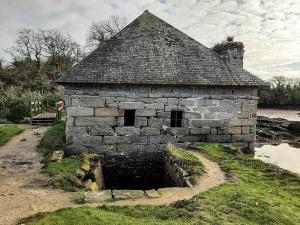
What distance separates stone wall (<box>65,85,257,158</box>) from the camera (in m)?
11.8

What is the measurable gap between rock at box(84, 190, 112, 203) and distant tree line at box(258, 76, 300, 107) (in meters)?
43.8

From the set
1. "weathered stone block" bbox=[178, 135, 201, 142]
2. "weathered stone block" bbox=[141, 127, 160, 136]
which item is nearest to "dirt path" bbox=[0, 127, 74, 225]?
"weathered stone block" bbox=[141, 127, 160, 136]

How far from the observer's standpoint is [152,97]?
1216 cm

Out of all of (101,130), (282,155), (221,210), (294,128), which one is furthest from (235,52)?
(294,128)

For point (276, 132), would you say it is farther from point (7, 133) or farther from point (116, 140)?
point (7, 133)

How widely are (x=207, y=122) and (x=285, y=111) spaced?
3750 centimetres

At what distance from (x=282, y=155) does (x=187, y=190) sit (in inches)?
561

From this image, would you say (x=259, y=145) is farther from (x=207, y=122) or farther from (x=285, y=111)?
(x=285, y=111)

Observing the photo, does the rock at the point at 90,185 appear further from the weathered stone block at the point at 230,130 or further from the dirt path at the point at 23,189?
the weathered stone block at the point at 230,130

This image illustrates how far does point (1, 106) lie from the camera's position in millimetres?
23656

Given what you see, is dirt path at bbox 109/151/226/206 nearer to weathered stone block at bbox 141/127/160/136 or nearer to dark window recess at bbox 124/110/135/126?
weathered stone block at bbox 141/127/160/136

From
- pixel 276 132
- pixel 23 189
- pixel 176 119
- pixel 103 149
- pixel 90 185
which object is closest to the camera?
pixel 23 189

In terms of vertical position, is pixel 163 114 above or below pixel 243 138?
above

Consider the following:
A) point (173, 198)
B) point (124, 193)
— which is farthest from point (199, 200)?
point (124, 193)
